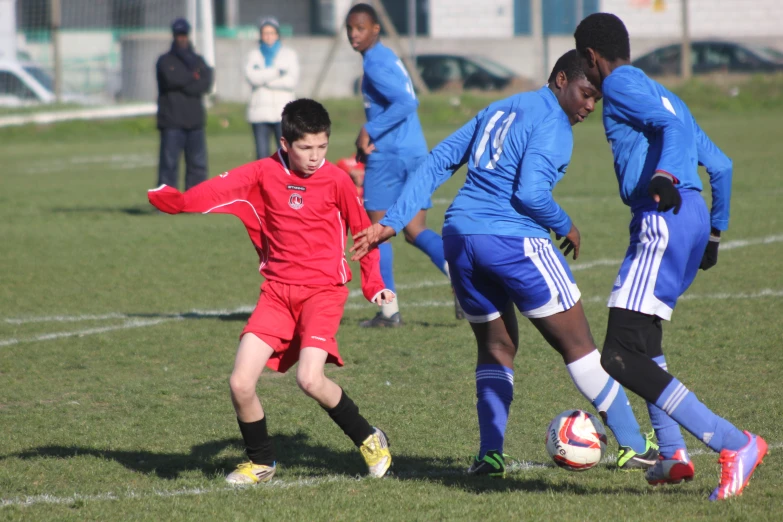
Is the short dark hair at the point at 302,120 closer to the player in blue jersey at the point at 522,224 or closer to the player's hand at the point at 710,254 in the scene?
the player in blue jersey at the point at 522,224

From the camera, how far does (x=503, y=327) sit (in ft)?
14.1

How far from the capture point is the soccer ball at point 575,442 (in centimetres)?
402

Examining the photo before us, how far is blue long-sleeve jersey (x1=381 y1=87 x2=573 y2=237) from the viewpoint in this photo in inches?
152

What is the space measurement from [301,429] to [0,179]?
1324cm

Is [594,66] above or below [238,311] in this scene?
above

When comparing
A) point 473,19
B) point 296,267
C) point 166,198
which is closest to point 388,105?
point 296,267

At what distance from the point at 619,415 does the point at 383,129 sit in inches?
139

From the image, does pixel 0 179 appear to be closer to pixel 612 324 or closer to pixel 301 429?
pixel 301 429

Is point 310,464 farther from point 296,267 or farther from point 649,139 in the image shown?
point 649,139

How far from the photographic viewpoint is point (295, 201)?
436 cm

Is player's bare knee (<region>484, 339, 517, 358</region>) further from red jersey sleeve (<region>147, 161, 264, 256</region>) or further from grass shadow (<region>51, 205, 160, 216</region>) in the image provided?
grass shadow (<region>51, 205, 160, 216</region>)

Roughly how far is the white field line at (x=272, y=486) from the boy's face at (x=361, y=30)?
371 cm

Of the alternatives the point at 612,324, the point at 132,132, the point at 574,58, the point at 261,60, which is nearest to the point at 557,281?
the point at 612,324

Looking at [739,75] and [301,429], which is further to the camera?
[739,75]
